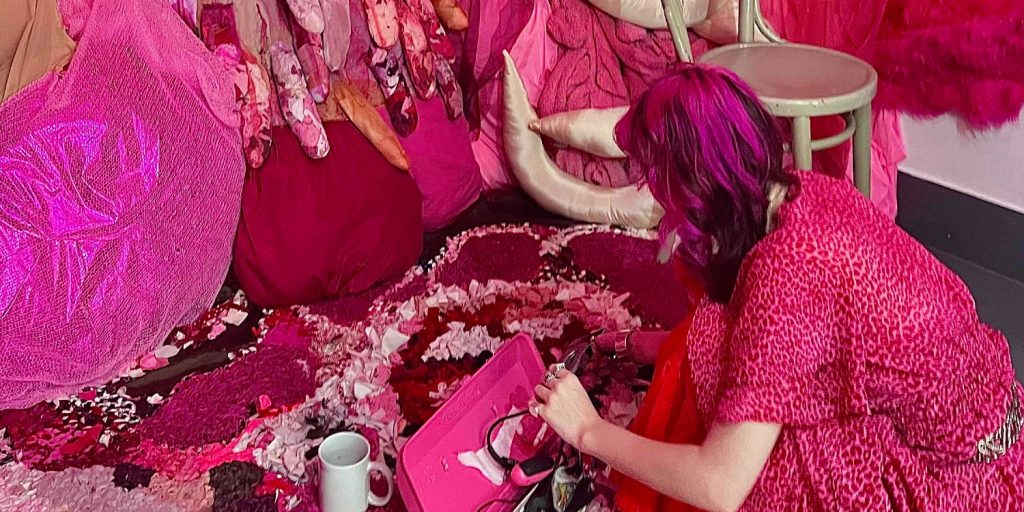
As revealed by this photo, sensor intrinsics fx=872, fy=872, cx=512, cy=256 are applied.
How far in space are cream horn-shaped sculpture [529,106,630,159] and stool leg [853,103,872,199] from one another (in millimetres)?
471

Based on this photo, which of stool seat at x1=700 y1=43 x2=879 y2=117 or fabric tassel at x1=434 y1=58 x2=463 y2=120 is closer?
stool seat at x1=700 y1=43 x2=879 y2=117

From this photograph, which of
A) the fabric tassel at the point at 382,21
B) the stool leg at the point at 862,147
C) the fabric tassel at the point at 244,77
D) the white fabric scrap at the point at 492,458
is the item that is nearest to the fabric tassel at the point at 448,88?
the fabric tassel at the point at 382,21

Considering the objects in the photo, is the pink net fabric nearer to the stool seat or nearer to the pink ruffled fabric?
the pink ruffled fabric

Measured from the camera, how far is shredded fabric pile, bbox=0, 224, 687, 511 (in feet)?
4.18

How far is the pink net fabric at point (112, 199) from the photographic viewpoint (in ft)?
4.48

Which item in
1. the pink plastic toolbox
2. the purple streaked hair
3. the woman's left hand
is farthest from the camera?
the pink plastic toolbox

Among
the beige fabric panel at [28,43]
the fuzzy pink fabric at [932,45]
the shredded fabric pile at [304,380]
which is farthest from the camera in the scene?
the fuzzy pink fabric at [932,45]

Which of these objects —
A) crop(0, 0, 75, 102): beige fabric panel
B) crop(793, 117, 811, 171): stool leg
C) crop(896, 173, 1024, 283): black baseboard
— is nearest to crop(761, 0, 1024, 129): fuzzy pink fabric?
crop(896, 173, 1024, 283): black baseboard

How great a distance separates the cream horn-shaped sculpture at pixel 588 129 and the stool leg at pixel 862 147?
0.47m

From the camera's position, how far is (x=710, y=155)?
0.78 meters

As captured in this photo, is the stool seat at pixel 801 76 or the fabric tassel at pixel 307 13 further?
the fabric tassel at pixel 307 13

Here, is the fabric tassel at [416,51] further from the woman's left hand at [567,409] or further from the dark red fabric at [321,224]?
the woman's left hand at [567,409]

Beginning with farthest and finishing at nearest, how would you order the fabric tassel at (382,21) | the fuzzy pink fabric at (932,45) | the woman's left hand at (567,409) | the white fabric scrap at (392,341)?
the fabric tassel at (382,21)
the fuzzy pink fabric at (932,45)
the white fabric scrap at (392,341)
the woman's left hand at (567,409)

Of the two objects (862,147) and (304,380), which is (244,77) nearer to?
(304,380)
